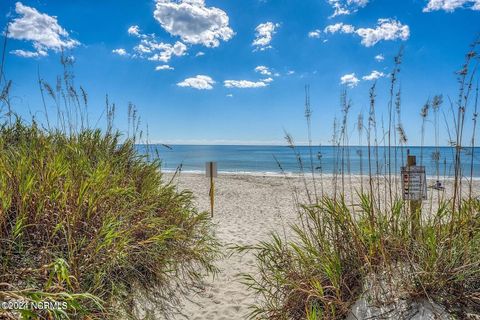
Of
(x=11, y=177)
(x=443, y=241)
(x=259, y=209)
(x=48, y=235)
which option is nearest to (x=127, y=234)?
(x=48, y=235)

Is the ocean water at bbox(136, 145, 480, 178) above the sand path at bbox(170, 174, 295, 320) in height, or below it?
above

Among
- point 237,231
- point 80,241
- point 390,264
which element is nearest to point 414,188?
point 390,264

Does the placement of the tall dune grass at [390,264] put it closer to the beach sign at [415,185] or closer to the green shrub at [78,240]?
the beach sign at [415,185]

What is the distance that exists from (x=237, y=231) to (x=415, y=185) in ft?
15.4

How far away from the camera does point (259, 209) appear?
1016cm

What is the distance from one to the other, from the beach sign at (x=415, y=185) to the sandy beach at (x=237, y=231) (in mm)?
211

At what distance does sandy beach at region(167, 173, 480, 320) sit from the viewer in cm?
350

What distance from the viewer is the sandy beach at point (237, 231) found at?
3.50 metres

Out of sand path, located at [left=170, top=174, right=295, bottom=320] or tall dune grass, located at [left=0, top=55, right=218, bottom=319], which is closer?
tall dune grass, located at [left=0, top=55, right=218, bottom=319]

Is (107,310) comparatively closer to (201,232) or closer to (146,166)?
(201,232)

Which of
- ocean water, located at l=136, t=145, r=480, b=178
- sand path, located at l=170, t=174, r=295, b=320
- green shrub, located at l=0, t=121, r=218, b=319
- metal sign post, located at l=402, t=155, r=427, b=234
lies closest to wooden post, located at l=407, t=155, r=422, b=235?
metal sign post, located at l=402, t=155, r=427, b=234

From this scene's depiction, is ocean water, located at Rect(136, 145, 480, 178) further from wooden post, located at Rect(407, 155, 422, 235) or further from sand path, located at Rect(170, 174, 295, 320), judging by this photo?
sand path, located at Rect(170, 174, 295, 320)

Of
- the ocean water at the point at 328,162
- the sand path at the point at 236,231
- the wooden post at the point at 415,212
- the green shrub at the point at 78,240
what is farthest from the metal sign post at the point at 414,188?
the green shrub at the point at 78,240

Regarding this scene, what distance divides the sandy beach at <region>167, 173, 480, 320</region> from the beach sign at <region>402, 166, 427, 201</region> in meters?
0.21
